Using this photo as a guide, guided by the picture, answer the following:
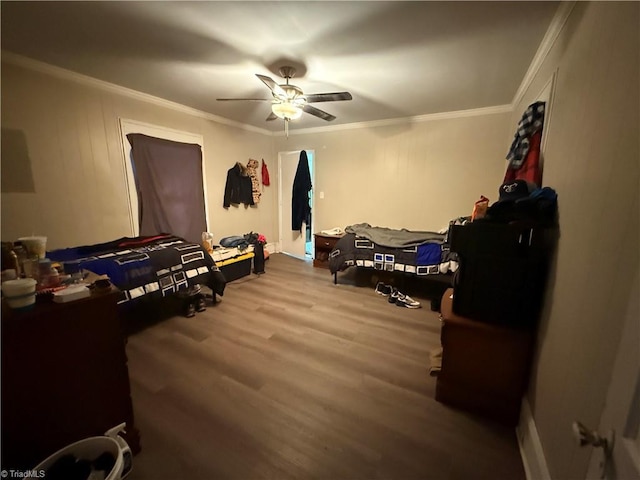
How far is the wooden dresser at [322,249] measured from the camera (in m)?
4.58

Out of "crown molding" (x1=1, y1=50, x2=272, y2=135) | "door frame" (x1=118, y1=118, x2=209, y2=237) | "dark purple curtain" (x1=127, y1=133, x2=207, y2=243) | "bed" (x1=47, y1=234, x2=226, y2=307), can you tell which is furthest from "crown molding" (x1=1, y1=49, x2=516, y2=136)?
"bed" (x1=47, y1=234, x2=226, y2=307)

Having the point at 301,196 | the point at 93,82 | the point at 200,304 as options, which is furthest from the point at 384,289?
the point at 93,82

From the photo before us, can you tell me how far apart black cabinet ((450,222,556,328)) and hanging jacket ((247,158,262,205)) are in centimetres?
399

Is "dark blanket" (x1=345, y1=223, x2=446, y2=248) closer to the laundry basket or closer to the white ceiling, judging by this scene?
the white ceiling

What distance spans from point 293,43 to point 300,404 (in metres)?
2.60

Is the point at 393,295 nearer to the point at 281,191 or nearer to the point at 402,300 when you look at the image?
the point at 402,300

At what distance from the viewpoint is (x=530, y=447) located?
4.44 ft

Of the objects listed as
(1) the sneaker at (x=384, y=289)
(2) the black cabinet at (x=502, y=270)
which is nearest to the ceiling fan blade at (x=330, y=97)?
(2) the black cabinet at (x=502, y=270)

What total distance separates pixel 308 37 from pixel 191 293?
2.67 meters

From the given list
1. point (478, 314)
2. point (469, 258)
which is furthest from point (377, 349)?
point (469, 258)

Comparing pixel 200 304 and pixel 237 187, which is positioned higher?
pixel 237 187

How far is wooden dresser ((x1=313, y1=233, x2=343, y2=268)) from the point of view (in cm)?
458

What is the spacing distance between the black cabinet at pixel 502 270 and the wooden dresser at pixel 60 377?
1901mm

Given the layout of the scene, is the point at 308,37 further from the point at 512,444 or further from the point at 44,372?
the point at 512,444
